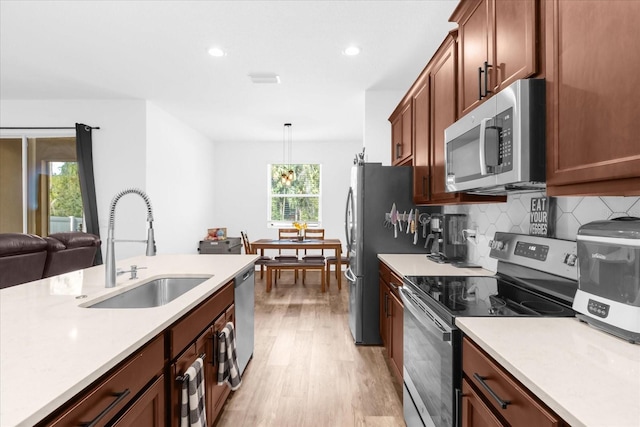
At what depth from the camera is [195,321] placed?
1.55 meters

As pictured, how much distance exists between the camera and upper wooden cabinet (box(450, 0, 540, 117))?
1303 mm

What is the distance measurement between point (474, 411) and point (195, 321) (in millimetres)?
1128

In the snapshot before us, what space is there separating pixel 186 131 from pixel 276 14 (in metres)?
3.83

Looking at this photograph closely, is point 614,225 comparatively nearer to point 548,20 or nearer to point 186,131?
point 548,20

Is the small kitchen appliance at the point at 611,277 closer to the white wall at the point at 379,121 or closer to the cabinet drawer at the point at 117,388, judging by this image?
the cabinet drawer at the point at 117,388

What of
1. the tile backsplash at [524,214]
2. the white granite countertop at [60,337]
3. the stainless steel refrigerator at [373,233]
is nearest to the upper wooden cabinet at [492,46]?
the tile backsplash at [524,214]

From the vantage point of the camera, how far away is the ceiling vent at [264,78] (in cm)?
364

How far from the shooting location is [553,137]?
1184 mm

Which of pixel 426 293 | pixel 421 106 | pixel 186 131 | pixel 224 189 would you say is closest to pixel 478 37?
pixel 421 106

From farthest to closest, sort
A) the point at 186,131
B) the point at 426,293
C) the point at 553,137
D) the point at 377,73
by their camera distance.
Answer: the point at 186,131
the point at 377,73
the point at 426,293
the point at 553,137

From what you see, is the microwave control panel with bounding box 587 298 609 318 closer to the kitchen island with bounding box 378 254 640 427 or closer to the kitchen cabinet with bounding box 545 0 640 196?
the kitchen island with bounding box 378 254 640 427

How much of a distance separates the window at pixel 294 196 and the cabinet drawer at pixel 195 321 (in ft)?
17.0

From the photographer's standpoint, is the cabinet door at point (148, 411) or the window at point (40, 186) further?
the window at point (40, 186)

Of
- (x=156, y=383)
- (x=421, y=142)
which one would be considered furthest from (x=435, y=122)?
(x=156, y=383)
